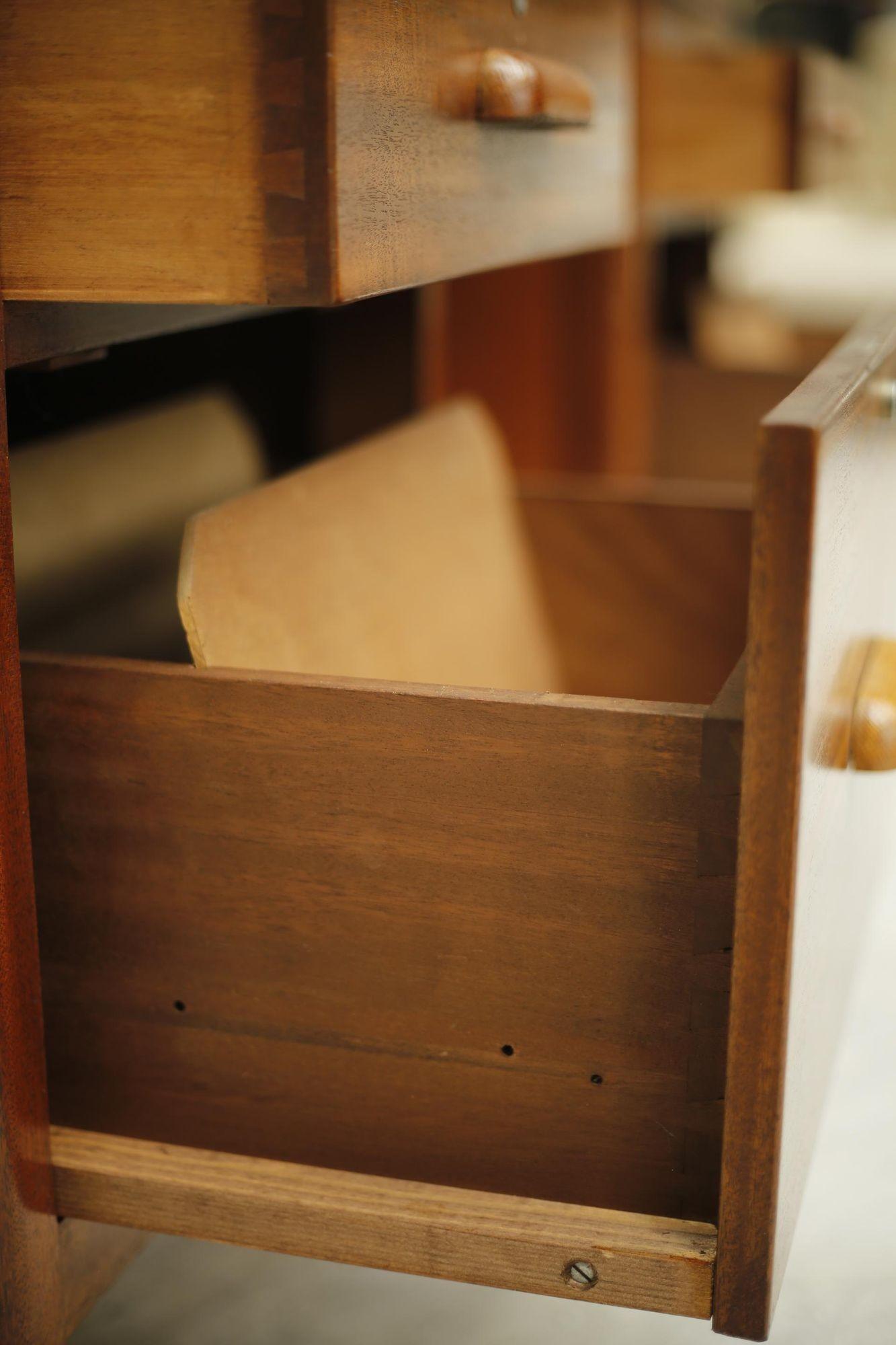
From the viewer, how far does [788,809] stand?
0.44 meters

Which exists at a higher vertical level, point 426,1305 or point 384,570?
point 384,570

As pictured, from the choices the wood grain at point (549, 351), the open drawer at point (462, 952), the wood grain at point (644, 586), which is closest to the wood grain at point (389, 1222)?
the open drawer at point (462, 952)

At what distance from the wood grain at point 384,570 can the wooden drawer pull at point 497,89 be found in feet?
0.59

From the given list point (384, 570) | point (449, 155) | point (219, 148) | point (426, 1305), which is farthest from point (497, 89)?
point (426, 1305)

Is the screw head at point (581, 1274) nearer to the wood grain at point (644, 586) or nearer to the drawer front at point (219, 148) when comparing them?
the drawer front at point (219, 148)

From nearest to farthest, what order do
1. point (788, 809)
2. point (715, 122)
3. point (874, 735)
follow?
point (788, 809) → point (874, 735) → point (715, 122)

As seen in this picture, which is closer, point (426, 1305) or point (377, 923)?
point (377, 923)

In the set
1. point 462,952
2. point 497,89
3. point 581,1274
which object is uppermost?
point 497,89

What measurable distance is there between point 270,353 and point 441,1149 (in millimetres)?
613

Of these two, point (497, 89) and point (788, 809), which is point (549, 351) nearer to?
point (497, 89)

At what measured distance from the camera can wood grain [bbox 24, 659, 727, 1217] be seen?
0.49 meters

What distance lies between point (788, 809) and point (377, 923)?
15 centimetres

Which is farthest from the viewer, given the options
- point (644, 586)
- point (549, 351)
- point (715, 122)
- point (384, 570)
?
point (549, 351)

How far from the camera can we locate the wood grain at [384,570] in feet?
1.96
